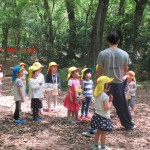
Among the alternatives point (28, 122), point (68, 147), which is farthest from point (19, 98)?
point (68, 147)

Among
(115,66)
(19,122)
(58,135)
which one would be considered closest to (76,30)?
(19,122)

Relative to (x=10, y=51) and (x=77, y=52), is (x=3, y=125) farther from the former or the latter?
(x=10, y=51)

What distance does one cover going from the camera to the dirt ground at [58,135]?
596 cm

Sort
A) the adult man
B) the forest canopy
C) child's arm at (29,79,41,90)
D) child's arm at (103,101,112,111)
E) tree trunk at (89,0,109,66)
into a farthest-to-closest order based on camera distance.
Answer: the forest canopy < tree trunk at (89,0,109,66) < child's arm at (29,79,41,90) < the adult man < child's arm at (103,101,112,111)

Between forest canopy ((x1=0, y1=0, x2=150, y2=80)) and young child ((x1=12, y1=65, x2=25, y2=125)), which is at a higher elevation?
forest canopy ((x1=0, y1=0, x2=150, y2=80))

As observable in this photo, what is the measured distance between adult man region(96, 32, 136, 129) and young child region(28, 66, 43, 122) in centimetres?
159

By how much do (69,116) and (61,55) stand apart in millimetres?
12209

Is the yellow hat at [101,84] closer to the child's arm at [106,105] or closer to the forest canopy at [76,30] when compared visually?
the child's arm at [106,105]

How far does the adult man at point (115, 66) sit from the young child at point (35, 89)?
5.21 ft

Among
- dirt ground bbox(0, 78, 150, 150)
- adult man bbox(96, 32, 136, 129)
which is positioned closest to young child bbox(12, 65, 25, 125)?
dirt ground bbox(0, 78, 150, 150)

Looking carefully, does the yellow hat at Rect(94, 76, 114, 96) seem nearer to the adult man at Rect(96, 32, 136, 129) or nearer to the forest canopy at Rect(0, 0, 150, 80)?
the adult man at Rect(96, 32, 136, 129)

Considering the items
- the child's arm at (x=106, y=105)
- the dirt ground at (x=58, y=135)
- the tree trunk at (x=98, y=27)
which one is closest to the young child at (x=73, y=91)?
the dirt ground at (x=58, y=135)

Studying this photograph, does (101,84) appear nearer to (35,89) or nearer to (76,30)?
(35,89)

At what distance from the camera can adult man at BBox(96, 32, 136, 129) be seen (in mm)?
6520
